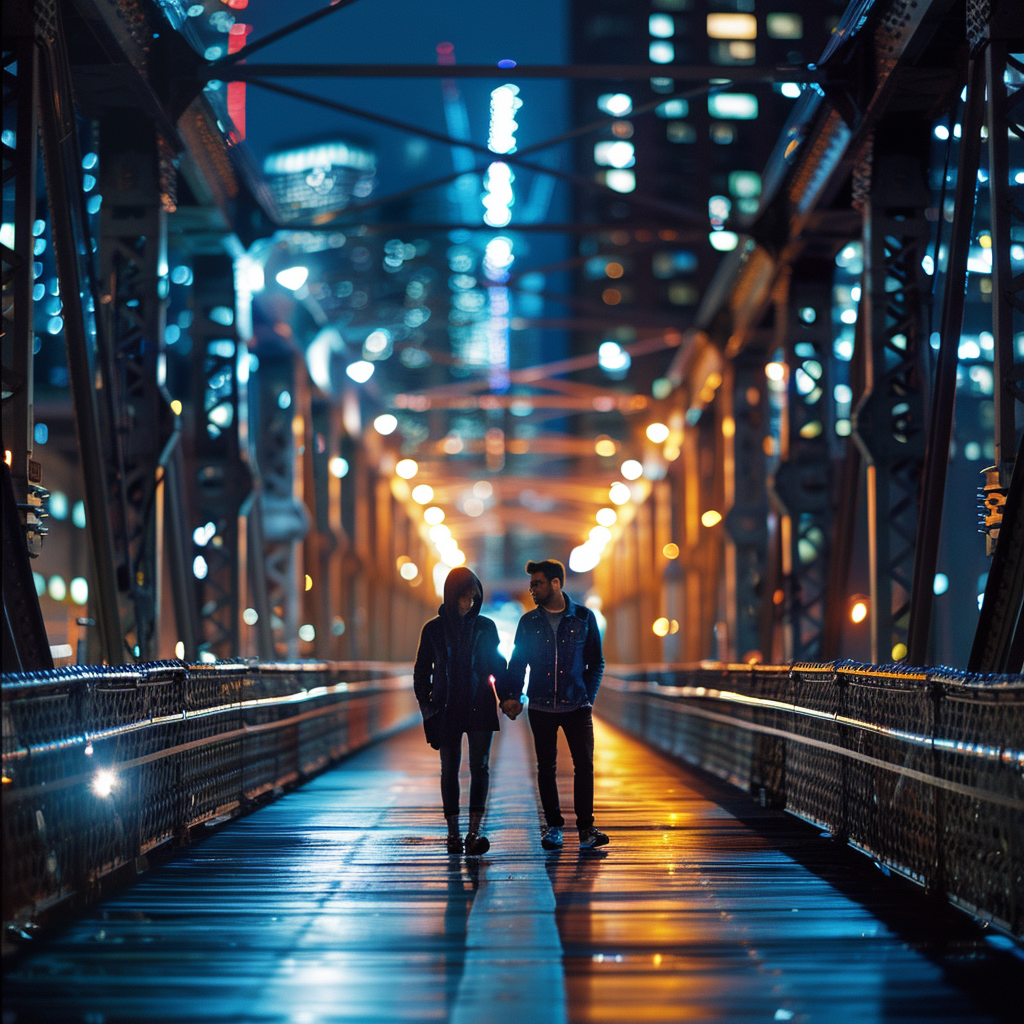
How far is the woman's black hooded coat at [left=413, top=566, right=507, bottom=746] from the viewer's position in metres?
9.02

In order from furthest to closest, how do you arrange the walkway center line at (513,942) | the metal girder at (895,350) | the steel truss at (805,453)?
1. the steel truss at (805,453)
2. the metal girder at (895,350)
3. the walkway center line at (513,942)

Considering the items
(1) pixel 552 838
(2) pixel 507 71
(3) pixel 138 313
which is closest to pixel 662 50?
(2) pixel 507 71

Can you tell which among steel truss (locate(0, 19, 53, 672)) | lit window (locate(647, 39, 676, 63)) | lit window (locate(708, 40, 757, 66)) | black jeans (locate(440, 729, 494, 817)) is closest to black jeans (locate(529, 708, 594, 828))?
black jeans (locate(440, 729, 494, 817))

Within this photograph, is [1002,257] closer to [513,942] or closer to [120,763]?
[513,942]

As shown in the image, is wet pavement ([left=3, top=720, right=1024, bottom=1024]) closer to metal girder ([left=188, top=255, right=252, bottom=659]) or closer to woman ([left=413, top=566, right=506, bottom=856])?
woman ([left=413, top=566, right=506, bottom=856])

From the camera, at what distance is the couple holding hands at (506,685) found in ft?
29.7

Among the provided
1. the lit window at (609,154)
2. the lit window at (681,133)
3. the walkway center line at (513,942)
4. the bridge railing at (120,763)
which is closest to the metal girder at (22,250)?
the bridge railing at (120,763)

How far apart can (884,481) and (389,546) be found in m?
36.4

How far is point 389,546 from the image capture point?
51062 millimetres

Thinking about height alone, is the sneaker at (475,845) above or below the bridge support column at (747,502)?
below

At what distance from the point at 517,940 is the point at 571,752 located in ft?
10.8

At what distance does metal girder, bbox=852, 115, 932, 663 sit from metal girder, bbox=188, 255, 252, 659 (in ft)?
26.8

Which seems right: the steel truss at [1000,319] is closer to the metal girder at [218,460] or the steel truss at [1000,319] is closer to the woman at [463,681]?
the woman at [463,681]

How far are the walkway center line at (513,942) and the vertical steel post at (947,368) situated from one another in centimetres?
434
